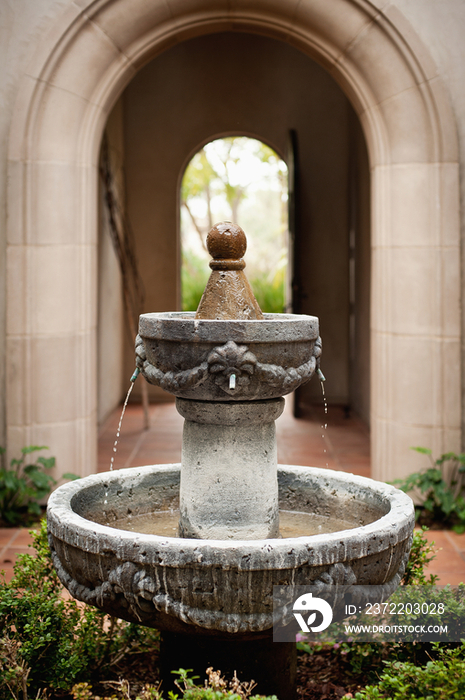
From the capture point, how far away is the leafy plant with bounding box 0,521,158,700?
2549 millimetres

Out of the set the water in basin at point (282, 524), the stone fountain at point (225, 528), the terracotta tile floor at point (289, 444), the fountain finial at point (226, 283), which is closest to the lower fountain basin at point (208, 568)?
the stone fountain at point (225, 528)

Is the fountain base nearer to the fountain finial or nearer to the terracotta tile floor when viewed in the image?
the fountain finial

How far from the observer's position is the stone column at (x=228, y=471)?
8.52ft

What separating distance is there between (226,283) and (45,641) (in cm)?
147

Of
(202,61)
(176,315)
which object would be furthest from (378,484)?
(202,61)

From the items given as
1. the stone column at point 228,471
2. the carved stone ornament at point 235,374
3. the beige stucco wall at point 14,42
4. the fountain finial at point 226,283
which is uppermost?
the beige stucco wall at point 14,42

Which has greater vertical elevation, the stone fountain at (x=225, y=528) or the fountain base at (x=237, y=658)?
the stone fountain at (x=225, y=528)

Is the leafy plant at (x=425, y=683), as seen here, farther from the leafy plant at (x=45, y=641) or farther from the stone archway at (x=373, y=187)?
the stone archway at (x=373, y=187)

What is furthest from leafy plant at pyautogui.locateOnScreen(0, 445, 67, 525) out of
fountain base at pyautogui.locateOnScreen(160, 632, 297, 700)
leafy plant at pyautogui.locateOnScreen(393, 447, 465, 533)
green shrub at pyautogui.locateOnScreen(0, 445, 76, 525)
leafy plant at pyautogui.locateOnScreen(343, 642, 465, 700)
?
leafy plant at pyautogui.locateOnScreen(343, 642, 465, 700)

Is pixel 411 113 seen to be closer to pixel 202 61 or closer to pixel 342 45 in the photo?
pixel 342 45

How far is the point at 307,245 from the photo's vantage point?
9.66 meters

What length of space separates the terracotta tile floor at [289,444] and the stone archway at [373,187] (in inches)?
31.8

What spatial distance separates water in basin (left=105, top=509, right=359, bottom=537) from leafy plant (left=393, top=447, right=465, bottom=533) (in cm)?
182

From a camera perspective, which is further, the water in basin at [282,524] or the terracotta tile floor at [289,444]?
the terracotta tile floor at [289,444]
